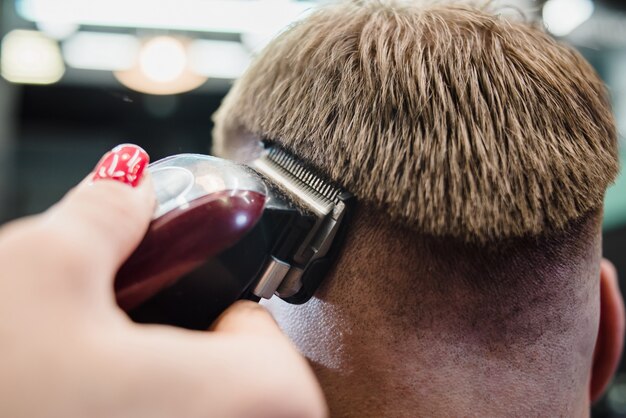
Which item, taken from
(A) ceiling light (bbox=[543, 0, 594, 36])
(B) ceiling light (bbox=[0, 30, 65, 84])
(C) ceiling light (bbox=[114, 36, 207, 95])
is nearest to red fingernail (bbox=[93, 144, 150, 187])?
(A) ceiling light (bbox=[543, 0, 594, 36])

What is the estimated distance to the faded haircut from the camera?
18.6 inches

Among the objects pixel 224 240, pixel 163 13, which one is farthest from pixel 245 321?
pixel 163 13

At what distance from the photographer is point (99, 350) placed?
12.3 inches

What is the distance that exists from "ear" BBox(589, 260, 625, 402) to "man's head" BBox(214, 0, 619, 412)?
181 millimetres

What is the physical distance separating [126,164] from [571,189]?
1.17 feet

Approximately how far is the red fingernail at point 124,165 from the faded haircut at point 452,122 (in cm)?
15

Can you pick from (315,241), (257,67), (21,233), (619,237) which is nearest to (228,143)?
(257,67)

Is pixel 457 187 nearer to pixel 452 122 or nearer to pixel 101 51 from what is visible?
pixel 452 122

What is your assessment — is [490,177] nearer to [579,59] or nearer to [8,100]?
[579,59]

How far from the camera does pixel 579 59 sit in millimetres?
566

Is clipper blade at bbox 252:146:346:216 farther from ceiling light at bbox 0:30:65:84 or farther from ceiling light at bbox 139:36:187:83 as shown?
ceiling light at bbox 0:30:65:84

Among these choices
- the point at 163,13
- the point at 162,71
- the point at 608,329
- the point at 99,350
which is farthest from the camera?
the point at 162,71

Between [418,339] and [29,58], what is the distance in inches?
131

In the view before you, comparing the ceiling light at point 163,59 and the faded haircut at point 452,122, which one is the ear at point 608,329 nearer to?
the faded haircut at point 452,122
